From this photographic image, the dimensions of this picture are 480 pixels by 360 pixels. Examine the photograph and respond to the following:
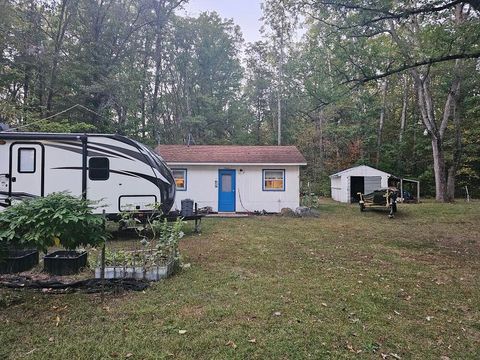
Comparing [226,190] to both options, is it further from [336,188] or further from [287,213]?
[336,188]

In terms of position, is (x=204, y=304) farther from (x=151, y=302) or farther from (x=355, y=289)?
(x=355, y=289)

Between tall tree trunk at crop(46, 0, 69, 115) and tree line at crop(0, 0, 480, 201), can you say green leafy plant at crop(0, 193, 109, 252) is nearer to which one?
tree line at crop(0, 0, 480, 201)

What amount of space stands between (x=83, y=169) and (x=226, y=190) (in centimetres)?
666

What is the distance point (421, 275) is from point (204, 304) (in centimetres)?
365

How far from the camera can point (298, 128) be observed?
25.1m

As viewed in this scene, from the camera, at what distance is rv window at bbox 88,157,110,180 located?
23.8 ft

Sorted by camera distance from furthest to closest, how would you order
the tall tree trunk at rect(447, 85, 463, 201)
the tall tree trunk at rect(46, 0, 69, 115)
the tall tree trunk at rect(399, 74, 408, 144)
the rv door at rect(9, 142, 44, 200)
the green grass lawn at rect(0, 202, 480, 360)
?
the tall tree trunk at rect(399, 74, 408, 144) → the tall tree trunk at rect(447, 85, 463, 201) → the tall tree trunk at rect(46, 0, 69, 115) → the rv door at rect(9, 142, 44, 200) → the green grass lawn at rect(0, 202, 480, 360)

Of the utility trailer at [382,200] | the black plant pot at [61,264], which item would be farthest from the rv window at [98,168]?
the utility trailer at [382,200]

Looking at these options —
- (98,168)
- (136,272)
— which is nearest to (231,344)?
(136,272)

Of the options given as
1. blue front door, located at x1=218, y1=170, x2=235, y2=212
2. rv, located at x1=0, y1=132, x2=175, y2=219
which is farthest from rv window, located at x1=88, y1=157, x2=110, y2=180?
blue front door, located at x1=218, y1=170, x2=235, y2=212

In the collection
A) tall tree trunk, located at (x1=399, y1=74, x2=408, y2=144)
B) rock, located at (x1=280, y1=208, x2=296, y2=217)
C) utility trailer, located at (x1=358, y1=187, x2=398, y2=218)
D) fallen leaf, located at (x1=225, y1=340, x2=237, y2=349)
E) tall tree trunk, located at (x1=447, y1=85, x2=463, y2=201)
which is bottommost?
fallen leaf, located at (x1=225, y1=340, x2=237, y2=349)

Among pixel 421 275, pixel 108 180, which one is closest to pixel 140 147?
pixel 108 180

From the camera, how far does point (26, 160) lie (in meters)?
6.99

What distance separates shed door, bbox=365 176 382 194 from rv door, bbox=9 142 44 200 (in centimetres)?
1604
